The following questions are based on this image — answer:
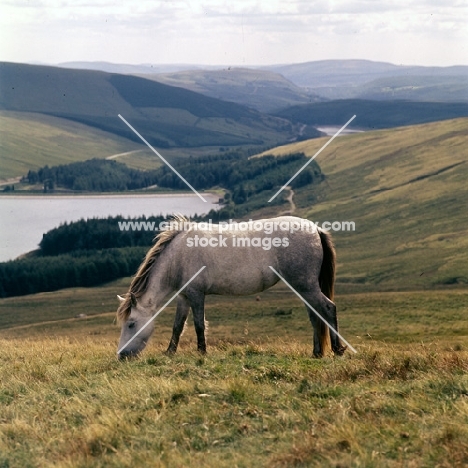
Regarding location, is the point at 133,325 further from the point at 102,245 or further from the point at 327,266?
the point at 102,245

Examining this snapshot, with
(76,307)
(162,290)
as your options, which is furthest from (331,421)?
(76,307)

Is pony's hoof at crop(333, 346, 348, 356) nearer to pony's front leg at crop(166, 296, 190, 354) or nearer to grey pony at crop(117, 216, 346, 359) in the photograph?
grey pony at crop(117, 216, 346, 359)

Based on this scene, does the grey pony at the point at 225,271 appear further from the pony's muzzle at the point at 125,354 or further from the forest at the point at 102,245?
the forest at the point at 102,245

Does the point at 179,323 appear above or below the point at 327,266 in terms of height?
below

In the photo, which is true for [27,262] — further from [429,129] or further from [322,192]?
[429,129]

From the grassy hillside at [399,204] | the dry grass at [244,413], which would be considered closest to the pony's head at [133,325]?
the dry grass at [244,413]

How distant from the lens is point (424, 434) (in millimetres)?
7133

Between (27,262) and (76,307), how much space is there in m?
31.6

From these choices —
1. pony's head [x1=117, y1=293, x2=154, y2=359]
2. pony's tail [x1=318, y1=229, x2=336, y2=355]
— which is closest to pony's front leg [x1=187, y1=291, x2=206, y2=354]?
pony's head [x1=117, y1=293, x2=154, y2=359]

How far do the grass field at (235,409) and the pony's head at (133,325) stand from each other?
0.31 metres

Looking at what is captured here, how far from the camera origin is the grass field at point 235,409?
22.9 ft

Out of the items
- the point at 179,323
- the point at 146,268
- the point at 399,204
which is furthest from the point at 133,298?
the point at 399,204

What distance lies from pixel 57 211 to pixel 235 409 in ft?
581

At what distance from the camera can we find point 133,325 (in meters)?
13.3
